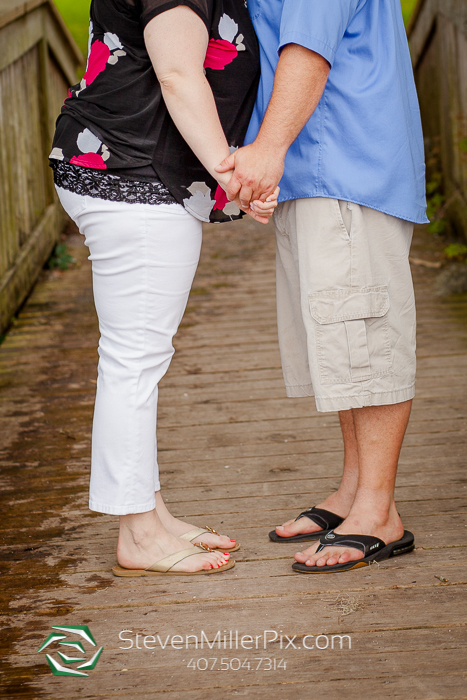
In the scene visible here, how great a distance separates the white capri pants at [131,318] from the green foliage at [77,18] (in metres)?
10.2

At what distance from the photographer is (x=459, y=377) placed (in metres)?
3.13

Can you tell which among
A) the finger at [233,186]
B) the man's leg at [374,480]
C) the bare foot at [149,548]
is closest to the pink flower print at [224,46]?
the finger at [233,186]

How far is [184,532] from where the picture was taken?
1966 millimetres

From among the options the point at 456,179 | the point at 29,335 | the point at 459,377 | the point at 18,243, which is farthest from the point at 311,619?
the point at 456,179

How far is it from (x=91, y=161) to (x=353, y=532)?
1029mm

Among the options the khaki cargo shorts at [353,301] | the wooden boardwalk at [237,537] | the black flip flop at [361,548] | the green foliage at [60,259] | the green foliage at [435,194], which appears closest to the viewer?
the wooden boardwalk at [237,537]

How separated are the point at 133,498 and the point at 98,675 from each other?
0.38m

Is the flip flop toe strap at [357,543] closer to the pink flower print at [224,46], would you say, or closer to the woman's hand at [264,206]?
the woman's hand at [264,206]

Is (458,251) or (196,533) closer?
(196,533)

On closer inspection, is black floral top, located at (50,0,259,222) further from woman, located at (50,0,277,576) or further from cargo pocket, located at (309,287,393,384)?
cargo pocket, located at (309,287,393,384)

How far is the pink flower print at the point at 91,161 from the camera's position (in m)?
1.61

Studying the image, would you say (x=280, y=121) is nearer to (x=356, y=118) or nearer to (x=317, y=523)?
(x=356, y=118)

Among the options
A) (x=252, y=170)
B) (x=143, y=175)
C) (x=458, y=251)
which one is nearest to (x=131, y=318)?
(x=143, y=175)

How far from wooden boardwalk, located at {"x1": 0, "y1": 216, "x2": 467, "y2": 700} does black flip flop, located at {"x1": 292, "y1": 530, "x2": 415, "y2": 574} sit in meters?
0.02
